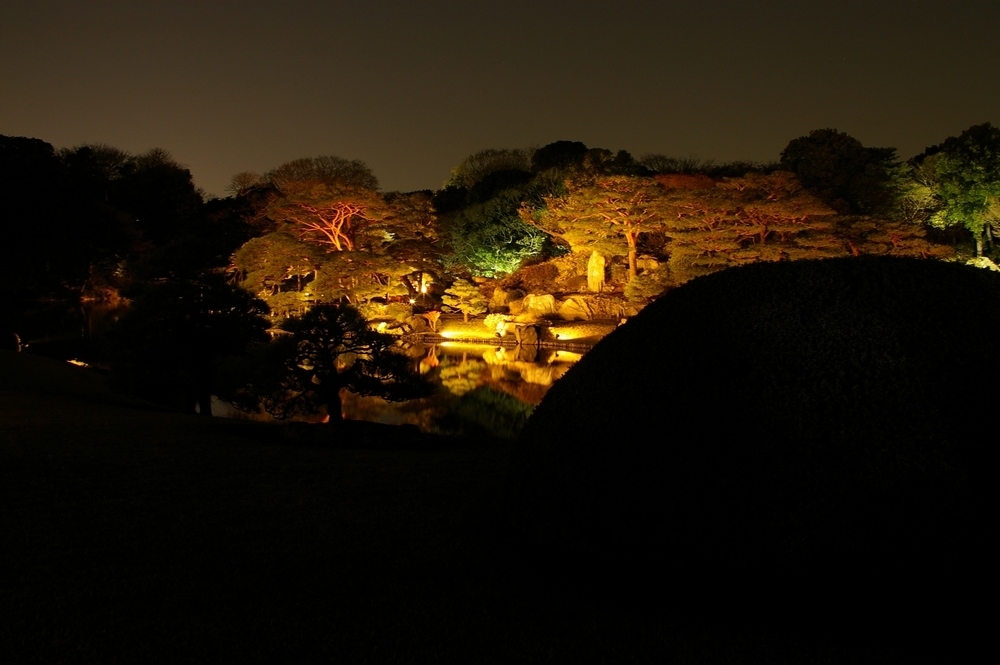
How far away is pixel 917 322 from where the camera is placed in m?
3.46

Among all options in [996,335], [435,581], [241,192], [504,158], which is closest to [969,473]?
[996,335]

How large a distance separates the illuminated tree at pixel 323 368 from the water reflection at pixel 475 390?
2400 millimetres

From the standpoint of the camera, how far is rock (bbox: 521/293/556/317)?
3181 centimetres

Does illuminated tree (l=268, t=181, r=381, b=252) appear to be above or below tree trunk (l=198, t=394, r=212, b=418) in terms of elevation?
above

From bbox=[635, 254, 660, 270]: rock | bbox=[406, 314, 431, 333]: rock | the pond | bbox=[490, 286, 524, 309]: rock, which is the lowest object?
the pond

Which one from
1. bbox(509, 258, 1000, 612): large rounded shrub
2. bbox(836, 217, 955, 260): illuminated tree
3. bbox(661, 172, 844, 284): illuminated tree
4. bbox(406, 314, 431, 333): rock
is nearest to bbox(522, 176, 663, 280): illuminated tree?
bbox(661, 172, 844, 284): illuminated tree

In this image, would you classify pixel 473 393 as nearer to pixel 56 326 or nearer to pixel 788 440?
pixel 788 440

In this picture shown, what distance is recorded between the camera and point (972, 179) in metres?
29.0

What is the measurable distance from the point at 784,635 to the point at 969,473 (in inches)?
44.0

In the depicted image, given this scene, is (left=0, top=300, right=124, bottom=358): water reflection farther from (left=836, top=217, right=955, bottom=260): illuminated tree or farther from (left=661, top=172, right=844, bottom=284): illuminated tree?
(left=836, top=217, right=955, bottom=260): illuminated tree

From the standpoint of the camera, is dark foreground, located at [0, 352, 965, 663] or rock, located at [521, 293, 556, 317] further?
rock, located at [521, 293, 556, 317]

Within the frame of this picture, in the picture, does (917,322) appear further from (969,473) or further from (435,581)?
(435,581)

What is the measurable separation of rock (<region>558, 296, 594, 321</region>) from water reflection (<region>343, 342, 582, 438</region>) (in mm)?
3776

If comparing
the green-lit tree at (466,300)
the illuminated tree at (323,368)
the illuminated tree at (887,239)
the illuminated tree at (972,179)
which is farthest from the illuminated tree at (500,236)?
the illuminated tree at (323,368)
